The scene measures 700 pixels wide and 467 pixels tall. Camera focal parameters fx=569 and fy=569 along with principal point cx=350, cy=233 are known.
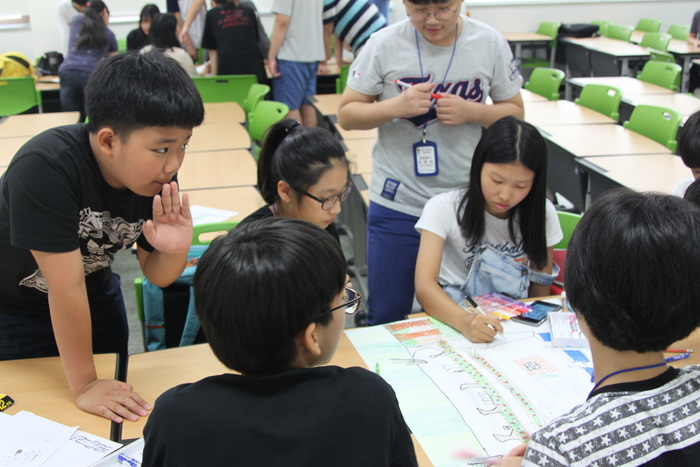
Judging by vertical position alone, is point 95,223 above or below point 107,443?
above

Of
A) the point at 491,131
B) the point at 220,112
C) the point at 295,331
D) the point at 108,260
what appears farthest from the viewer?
the point at 220,112

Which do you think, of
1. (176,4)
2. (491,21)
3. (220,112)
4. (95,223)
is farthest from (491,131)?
(491,21)

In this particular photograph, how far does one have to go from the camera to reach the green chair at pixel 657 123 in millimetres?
3293

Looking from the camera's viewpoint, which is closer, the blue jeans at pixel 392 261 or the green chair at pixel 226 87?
the blue jeans at pixel 392 261

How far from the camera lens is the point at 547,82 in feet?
15.2

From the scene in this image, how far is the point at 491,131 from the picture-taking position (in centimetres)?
178

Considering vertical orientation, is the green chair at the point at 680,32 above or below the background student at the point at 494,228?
above

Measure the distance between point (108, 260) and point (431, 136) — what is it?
114cm

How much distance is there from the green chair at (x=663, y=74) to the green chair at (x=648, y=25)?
4323 millimetres

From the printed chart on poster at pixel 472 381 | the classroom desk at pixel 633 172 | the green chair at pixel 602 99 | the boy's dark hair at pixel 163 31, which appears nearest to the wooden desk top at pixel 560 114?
the green chair at pixel 602 99

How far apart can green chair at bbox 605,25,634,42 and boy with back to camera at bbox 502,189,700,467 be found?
7.80 metres

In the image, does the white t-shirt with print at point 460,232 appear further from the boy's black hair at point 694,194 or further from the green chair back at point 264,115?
the green chair back at point 264,115

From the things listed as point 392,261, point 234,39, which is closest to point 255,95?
point 234,39

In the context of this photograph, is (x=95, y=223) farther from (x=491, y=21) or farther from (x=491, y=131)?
(x=491, y=21)
